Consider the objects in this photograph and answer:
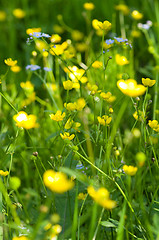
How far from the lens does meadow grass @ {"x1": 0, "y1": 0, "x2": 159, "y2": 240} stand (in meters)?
0.80

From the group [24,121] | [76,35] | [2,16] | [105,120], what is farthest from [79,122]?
[2,16]

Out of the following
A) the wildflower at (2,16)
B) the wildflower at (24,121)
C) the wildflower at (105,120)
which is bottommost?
the wildflower at (24,121)

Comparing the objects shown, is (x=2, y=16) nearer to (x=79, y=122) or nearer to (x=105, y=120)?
(x=79, y=122)

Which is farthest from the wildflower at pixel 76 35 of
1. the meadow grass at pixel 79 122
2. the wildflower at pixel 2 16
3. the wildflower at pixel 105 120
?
the wildflower at pixel 105 120

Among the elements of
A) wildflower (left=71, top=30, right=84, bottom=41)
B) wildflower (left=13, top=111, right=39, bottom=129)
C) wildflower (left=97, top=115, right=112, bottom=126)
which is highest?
wildflower (left=71, top=30, right=84, bottom=41)

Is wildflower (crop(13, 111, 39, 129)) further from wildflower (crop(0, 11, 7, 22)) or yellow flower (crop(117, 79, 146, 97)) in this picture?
wildflower (crop(0, 11, 7, 22))

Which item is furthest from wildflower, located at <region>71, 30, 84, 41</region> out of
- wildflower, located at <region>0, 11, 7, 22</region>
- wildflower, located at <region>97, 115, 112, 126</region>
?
wildflower, located at <region>97, 115, 112, 126</region>

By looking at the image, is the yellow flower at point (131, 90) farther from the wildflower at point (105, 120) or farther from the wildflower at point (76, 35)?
the wildflower at point (76, 35)

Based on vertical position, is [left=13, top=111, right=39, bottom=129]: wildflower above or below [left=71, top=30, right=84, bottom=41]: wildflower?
below

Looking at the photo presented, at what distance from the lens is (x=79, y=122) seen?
1.11 meters

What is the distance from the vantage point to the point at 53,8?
8.43ft

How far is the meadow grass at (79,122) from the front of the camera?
2.64ft

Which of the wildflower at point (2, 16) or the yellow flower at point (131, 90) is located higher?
the wildflower at point (2, 16)

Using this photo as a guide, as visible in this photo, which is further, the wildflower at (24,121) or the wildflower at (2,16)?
the wildflower at (2,16)
